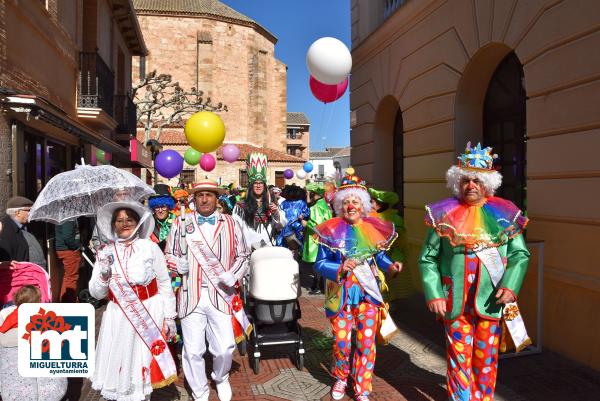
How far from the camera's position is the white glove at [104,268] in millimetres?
3150

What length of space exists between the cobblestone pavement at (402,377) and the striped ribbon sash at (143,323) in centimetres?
65

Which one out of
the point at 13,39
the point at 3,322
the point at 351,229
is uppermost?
the point at 13,39

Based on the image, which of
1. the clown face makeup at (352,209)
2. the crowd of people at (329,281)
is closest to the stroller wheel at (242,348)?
the crowd of people at (329,281)

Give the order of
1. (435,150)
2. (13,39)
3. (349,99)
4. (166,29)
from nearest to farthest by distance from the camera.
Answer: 1. (13,39)
2. (435,150)
3. (349,99)
4. (166,29)

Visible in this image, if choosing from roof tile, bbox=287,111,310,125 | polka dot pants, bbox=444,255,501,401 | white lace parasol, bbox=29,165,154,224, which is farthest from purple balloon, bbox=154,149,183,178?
roof tile, bbox=287,111,310,125

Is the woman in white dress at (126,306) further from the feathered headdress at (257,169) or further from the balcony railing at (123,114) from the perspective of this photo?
the balcony railing at (123,114)

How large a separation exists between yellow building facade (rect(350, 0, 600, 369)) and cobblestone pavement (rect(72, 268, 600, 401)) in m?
0.50

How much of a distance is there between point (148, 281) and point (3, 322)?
88cm

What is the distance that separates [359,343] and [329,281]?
0.57m

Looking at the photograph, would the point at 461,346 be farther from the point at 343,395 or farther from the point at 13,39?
the point at 13,39

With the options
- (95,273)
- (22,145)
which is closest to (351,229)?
(95,273)

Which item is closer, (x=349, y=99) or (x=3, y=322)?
(x=3, y=322)

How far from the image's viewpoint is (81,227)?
873 centimetres

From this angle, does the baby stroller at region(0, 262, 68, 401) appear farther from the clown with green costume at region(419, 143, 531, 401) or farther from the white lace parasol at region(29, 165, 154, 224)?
the clown with green costume at region(419, 143, 531, 401)
